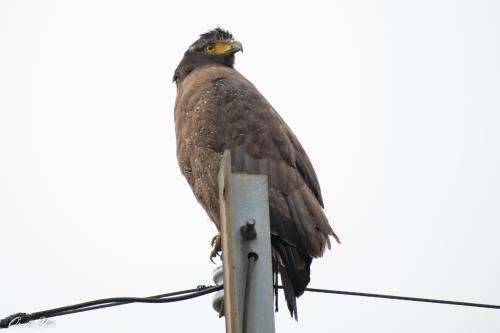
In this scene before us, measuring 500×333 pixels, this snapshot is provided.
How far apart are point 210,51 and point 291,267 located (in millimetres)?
3058

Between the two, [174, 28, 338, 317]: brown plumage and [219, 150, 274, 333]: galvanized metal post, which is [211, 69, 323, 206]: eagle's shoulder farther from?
[219, 150, 274, 333]: galvanized metal post

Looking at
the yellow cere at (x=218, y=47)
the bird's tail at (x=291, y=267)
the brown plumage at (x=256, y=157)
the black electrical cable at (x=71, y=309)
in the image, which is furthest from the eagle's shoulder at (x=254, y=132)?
the black electrical cable at (x=71, y=309)

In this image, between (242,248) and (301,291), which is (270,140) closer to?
(301,291)

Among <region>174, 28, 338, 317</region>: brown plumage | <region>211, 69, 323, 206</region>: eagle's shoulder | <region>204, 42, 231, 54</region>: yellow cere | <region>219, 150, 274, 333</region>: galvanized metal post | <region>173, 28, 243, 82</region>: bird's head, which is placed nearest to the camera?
<region>219, 150, 274, 333</region>: galvanized metal post

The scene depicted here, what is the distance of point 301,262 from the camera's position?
18.2 ft

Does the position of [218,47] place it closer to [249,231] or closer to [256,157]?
[256,157]

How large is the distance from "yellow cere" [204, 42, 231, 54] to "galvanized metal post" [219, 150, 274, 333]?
493cm

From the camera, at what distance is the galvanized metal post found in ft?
9.21

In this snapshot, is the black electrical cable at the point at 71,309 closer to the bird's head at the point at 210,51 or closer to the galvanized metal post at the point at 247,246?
the galvanized metal post at the point at 247,246

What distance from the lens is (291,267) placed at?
5.48 meters

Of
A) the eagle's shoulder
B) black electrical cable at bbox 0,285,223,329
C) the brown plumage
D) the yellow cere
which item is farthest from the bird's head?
black electrical cable at bbox 0,285,223,329

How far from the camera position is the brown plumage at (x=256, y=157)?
5.60 metres

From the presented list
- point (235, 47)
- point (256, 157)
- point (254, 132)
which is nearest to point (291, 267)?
point (256, 157)

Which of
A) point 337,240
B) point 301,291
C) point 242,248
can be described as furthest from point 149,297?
point 337,240
